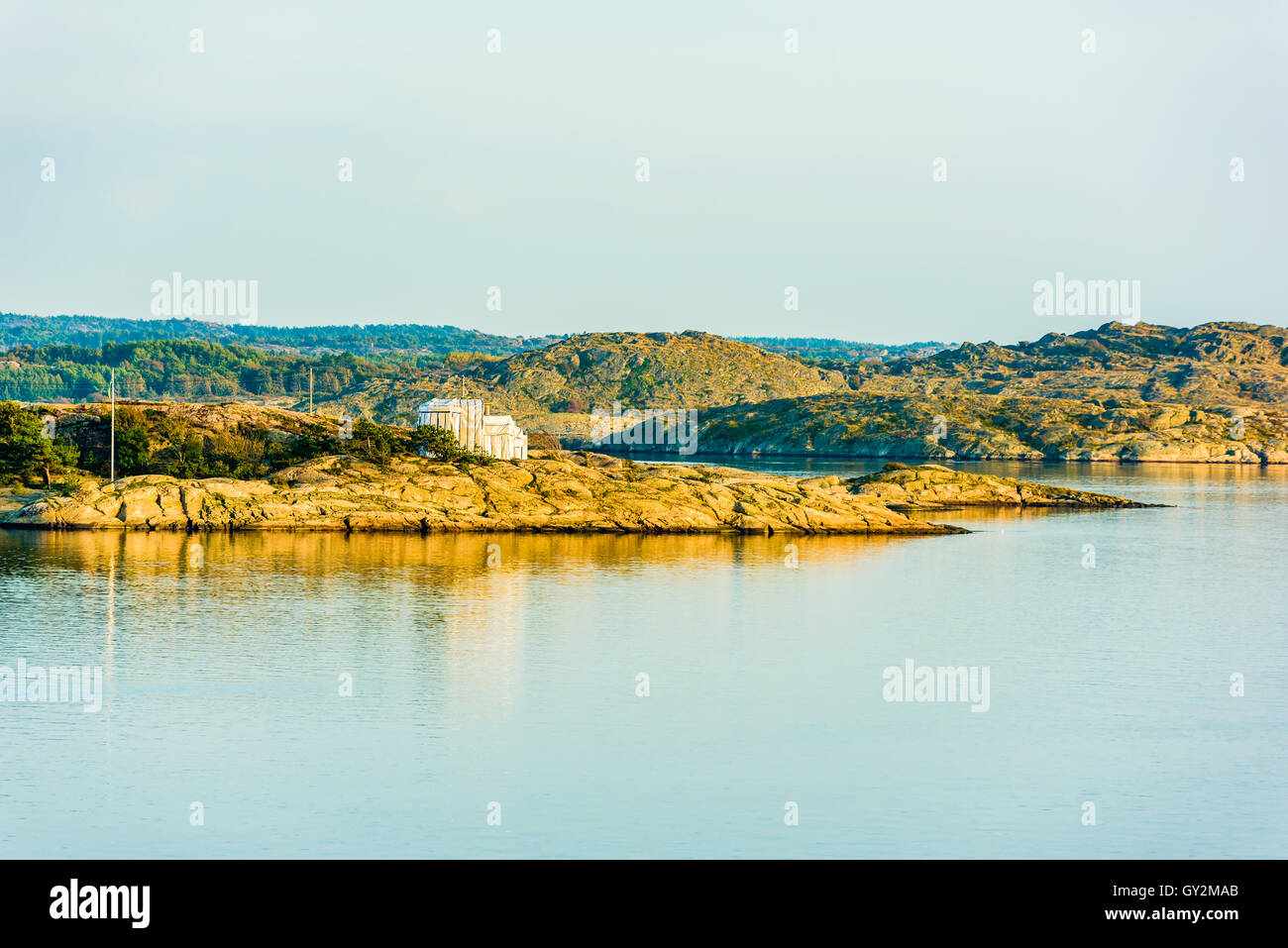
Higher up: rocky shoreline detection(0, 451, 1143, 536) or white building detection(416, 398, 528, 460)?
white building detection(416, 398, 528, 460)

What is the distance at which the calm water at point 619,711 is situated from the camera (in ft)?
58.9

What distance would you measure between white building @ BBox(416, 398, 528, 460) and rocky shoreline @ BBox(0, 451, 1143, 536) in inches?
66.0

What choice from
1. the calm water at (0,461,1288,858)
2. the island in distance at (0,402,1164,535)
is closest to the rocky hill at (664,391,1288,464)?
the island in distance at (0,402,1164,535)

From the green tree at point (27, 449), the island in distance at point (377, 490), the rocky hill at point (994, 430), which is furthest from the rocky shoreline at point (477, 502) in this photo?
the rocky hill at point (994, 430)

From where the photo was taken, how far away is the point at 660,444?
602 ft

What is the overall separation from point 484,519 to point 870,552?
50.4 feet

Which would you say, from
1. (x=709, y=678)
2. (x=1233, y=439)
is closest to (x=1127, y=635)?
(x=709, y=678)

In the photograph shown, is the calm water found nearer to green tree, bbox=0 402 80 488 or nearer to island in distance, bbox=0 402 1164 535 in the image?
island in distance, bbox=0 402 1164 535

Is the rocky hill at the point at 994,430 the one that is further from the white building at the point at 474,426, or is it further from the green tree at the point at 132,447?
the green tree at the point at 132,447

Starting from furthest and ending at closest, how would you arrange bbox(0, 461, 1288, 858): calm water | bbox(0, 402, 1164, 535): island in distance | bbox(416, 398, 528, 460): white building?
bbox(416, 398, 528, 460): white building
bbox(0, 402, 1164, 535): island in distance
bbox(0, 461, 1288, 858): calm water

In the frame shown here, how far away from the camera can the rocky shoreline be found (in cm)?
5162

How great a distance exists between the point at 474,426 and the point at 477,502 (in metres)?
6.86
